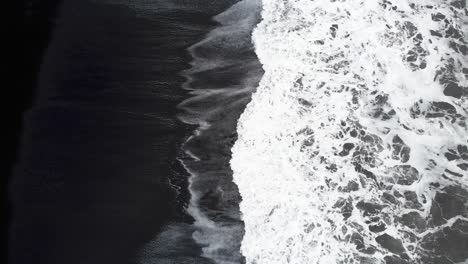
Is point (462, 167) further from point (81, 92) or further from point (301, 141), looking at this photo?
point (81, 92)

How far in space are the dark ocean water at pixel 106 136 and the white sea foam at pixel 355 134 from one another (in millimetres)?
1496

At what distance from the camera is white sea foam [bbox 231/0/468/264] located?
833 cm

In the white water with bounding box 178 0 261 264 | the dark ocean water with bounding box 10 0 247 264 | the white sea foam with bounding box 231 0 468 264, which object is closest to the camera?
the white sea foam with bounding box 231 0 468 264

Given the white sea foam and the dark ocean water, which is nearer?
the white sea foam

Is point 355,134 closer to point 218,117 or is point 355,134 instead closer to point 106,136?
point 218,117

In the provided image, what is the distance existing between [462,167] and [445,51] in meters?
2.70

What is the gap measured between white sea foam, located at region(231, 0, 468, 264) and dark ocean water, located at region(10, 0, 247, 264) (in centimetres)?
150

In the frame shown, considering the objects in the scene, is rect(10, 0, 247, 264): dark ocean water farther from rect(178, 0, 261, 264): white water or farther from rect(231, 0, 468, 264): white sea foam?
rect(231, 0, 468, 264): white sea foam

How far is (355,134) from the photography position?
942 centimetres

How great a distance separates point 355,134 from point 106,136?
4785mm

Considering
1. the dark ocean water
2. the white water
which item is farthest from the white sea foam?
the dark ocean water

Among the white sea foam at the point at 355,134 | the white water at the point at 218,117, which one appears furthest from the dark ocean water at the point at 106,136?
the white sea foam at the point at 355,134

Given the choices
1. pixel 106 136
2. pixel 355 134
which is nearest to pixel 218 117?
pixel 106 136

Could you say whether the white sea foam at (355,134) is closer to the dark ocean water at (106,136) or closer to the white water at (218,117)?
the white water at (218,117)
